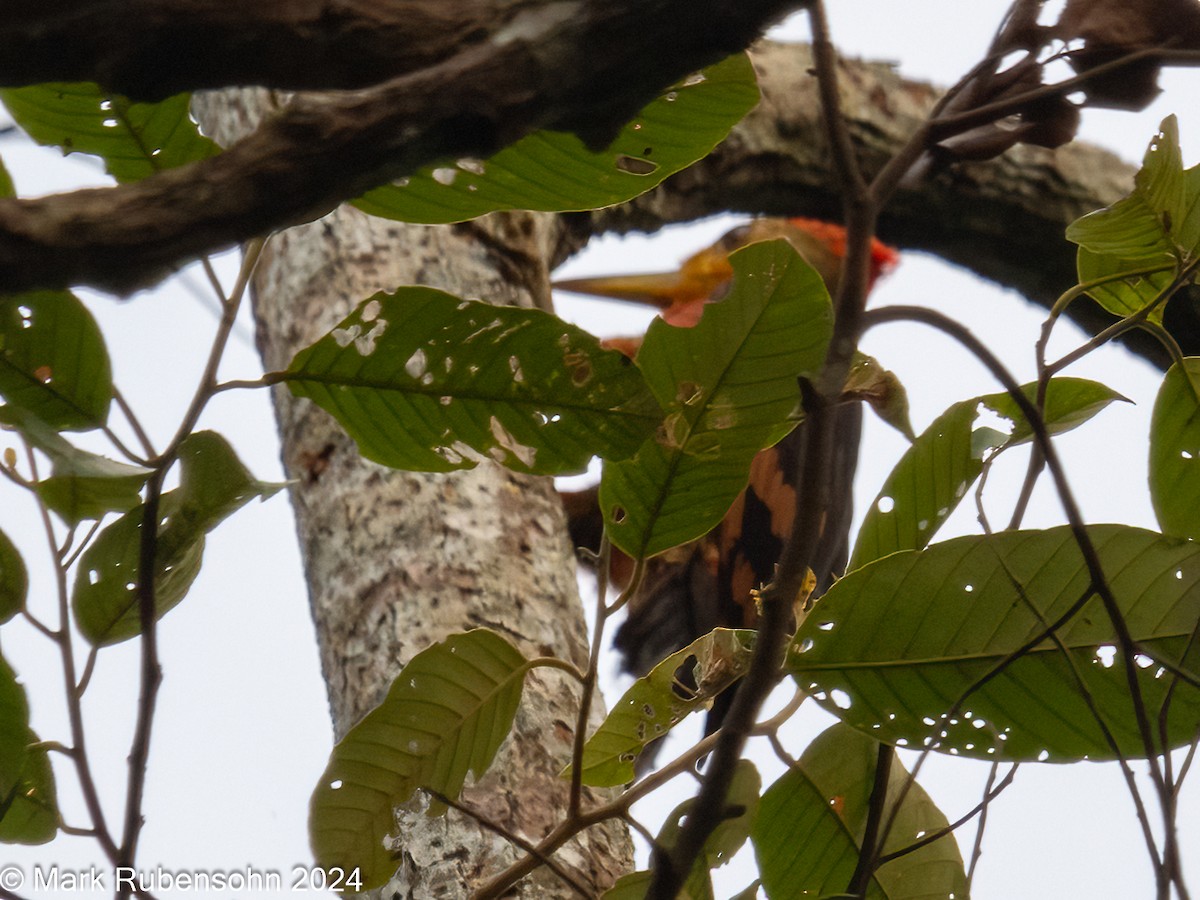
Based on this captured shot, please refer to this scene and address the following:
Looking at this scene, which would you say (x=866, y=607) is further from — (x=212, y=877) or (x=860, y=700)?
(x=212, y=877)

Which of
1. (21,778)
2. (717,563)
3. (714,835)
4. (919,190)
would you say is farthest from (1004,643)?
(919,190)

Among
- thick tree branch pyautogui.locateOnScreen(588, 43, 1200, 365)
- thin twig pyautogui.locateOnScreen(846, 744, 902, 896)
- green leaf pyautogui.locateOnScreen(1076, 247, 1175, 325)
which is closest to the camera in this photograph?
thin twig pyautogui.locateOnScreen(846, 744, 902, 896)

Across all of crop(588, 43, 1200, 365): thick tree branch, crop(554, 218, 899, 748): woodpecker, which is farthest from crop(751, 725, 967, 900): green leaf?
crop(588, 43, 1200, 365): thick tree branch

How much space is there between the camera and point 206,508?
624mm

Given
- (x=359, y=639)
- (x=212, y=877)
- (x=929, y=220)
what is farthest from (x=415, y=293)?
(x=929, y=220)

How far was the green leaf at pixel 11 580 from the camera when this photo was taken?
25.4 inches

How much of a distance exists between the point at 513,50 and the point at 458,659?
411 mm

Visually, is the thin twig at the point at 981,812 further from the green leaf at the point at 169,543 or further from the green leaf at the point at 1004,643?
the green leaf at the point at 169,543

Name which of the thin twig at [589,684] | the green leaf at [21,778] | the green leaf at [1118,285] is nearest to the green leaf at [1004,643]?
the thin twig at [589,684]

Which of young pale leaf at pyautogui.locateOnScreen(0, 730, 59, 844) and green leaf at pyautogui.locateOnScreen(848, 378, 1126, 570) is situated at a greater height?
green leaf at pyautogui.locateOnScreen(848, 378, 1126, 570)

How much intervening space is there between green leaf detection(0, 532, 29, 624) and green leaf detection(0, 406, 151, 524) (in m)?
0.03

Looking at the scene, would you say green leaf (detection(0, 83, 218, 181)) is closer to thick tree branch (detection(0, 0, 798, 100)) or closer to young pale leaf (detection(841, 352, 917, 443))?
thick tree branch (detection(0, 0, 798, 100))

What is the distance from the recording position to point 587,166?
0.65m

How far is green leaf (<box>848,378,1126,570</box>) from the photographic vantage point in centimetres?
72
